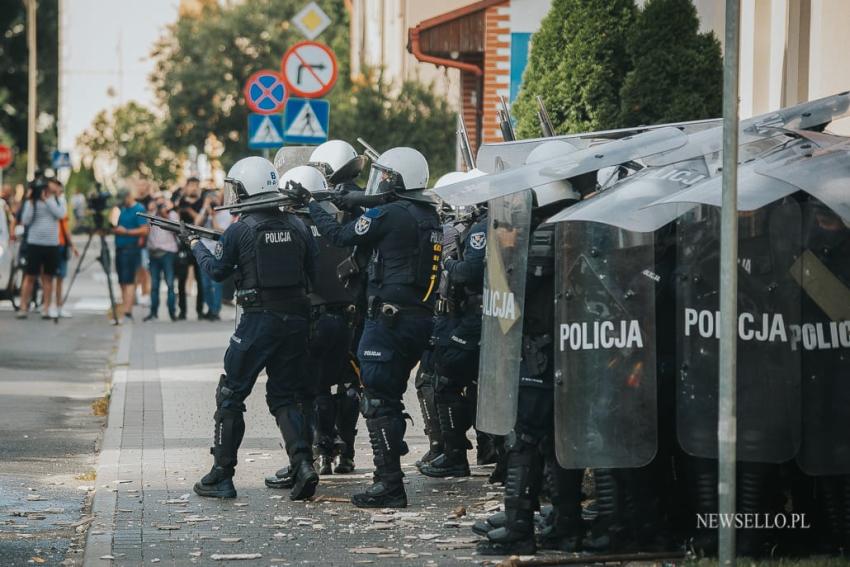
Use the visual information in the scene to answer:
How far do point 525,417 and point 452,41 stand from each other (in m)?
12.8

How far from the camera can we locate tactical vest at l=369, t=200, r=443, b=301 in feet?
28.1

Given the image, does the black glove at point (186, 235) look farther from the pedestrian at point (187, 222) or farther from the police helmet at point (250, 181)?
the pedestrian at point (187, 222)

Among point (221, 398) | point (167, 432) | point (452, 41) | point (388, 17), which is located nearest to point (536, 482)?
point (221, 398)

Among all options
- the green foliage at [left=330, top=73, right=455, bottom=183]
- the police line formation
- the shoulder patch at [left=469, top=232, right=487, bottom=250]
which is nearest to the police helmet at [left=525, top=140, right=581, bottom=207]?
the police line formation

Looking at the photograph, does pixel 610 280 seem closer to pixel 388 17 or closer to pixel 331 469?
pixel 331 469

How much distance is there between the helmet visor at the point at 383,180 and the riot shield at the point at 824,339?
280 cm

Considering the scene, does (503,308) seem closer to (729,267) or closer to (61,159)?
(729,267)

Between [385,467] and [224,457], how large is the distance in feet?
3.19

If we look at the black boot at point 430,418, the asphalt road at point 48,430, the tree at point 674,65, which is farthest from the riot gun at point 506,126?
the tree at point 674,65

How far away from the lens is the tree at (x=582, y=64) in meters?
13.3

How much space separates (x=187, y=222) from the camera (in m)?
21.1

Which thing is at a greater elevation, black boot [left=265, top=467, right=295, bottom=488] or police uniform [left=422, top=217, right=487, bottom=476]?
police uniform [left=422, top=217, right=487, bottom=476]

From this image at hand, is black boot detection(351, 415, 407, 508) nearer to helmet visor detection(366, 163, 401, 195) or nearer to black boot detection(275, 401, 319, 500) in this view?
black boot detection(275, 401, 319, 500)

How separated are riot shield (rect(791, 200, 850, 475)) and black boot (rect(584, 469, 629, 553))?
936 millimetres
